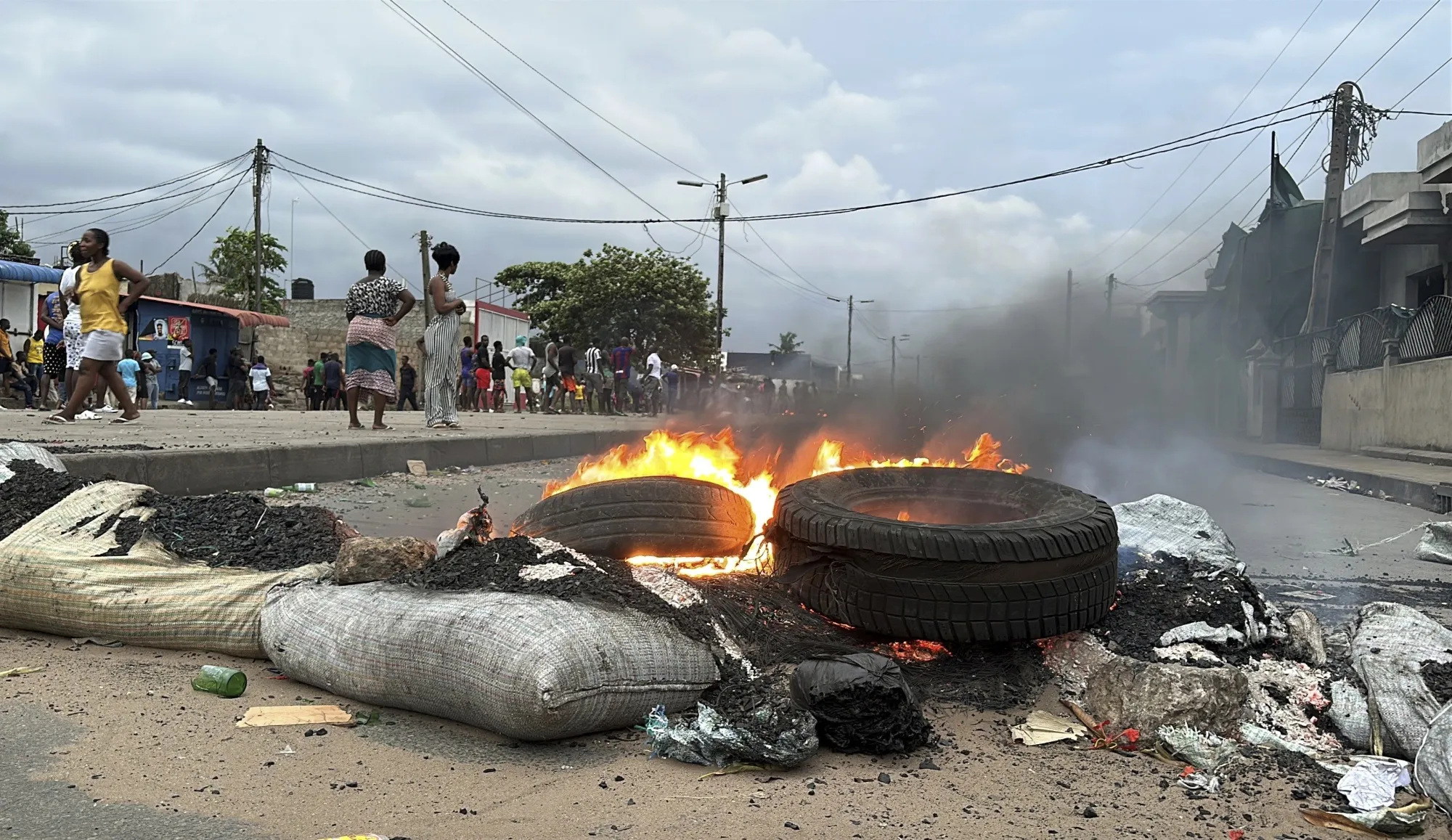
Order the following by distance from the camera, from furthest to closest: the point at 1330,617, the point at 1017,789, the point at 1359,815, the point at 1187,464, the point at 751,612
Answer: the point at 1187,464, the point at 1330,617, the point at 751,612, the point at 1017,789, the point at 1359,815

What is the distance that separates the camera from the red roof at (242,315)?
26.5 meters

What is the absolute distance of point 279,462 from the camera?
23.1 ft

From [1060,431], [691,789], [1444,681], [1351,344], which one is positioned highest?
[1351,344]

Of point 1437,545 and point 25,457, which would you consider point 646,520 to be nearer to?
point 25,457

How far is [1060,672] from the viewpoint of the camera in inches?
125

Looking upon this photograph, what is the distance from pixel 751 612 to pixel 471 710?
1.03 meters

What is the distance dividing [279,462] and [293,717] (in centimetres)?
469

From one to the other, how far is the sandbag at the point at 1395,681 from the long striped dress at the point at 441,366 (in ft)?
27.0

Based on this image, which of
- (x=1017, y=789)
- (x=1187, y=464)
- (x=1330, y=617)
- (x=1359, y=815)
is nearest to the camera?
(x=1359, y=815)

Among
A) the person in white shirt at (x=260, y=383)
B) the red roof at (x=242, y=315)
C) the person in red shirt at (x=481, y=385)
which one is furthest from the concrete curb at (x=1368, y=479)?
the red roof at (x=242, y=315)

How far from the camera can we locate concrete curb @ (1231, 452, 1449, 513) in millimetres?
9833

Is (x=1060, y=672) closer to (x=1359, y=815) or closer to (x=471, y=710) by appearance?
(x=1359, y=815)

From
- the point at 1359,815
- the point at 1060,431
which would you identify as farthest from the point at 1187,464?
the point at 1359,815

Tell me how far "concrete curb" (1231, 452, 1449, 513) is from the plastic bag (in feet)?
30.5
